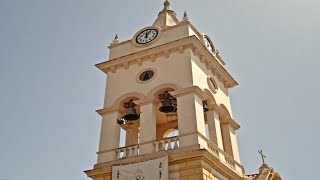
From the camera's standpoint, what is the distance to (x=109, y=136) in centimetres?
1598

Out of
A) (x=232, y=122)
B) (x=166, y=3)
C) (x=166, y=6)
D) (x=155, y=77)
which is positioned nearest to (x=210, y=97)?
(x=232, y=122)

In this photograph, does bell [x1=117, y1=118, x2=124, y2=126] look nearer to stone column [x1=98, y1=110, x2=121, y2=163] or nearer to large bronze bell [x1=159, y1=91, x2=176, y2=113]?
stone column [x1=98, y1=110, x2=121, y2=163]

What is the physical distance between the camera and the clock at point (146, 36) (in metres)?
17.7

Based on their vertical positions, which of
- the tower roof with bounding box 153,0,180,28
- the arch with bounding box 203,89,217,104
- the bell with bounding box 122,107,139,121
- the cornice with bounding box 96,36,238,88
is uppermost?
the tower roof with bounding box 153,0,180,28

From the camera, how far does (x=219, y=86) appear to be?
18.0 m

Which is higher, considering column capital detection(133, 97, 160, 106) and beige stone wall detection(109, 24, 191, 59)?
beige stone wall detection(109, 24, 191, 59)

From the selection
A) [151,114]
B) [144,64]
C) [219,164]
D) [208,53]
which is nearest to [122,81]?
[144,64]

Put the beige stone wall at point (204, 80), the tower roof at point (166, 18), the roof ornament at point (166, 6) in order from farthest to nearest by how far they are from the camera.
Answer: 1. the roof ornament at point (166, 6)
2. the tower roof at point (166, 18)
3. the beige stone wall at point (204, 80)

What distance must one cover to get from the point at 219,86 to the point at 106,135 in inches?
223

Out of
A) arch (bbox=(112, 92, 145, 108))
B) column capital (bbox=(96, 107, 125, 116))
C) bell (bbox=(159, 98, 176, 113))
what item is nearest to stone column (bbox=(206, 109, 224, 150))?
bell (bbox=(159, 98, 176, 113))

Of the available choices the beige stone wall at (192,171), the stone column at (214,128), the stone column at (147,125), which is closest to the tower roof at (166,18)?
the stone column at (147,125)

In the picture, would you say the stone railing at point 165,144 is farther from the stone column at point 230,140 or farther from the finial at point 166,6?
the finial at point 166,6

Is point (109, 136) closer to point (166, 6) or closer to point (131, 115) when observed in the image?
point (131, 115)

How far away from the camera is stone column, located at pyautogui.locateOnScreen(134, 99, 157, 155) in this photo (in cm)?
1481
